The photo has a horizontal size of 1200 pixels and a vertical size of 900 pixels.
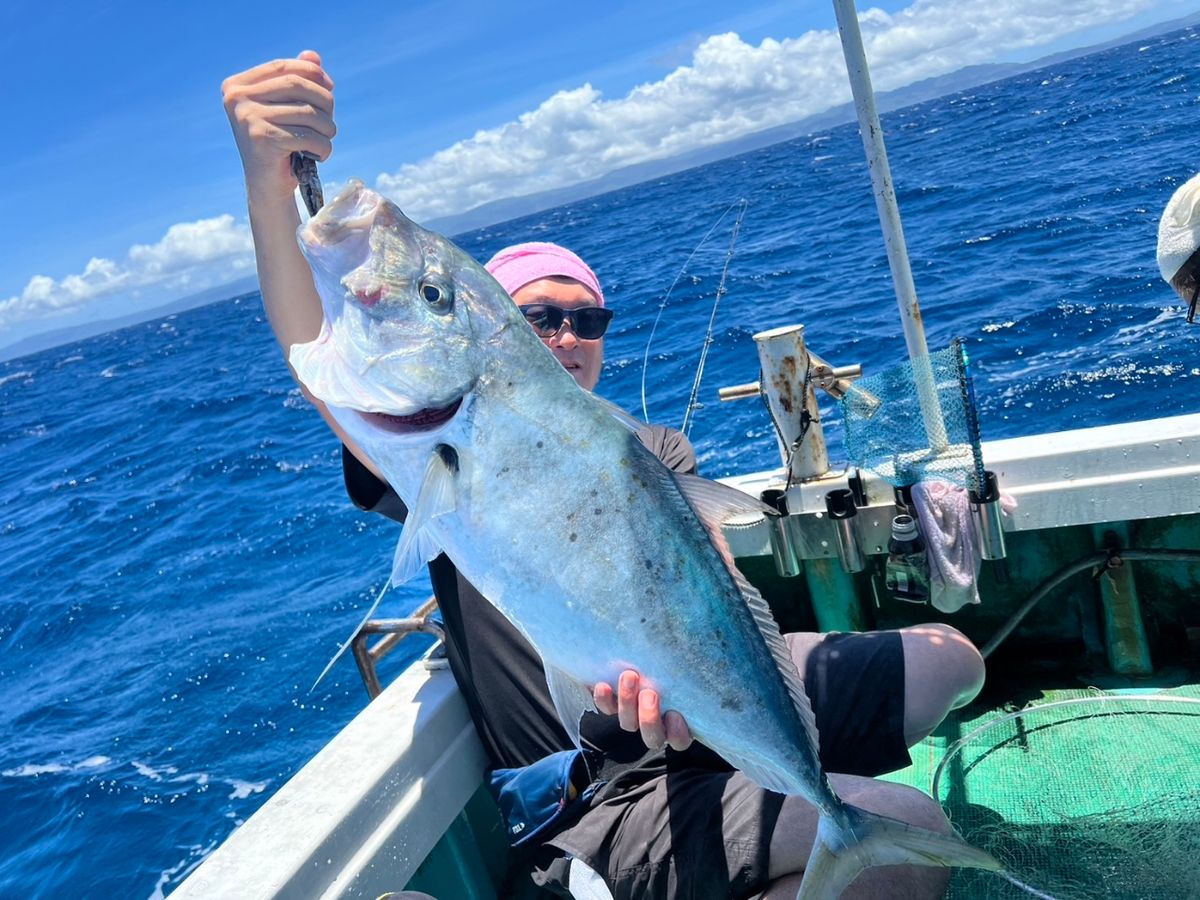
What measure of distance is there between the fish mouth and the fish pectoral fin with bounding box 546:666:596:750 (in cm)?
54

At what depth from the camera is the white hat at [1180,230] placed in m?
2.37

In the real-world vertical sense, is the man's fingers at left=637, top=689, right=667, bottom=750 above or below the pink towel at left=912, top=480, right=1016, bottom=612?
above

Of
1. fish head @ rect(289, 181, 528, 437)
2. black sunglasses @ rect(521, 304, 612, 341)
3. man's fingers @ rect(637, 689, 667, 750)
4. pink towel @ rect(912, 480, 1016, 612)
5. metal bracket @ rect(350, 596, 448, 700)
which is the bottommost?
pink towel @ rect(912, 480, 1016, 612)

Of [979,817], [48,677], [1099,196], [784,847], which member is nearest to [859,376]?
[979,817]

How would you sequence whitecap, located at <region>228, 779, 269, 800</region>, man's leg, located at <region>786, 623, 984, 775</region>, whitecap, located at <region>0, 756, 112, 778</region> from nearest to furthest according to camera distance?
1. man's leg, located at <region>786, 623, 984, 775</region>
2. whitecap, located at <region>228, 779, 269, 800</region>
3. whitecap, located at <region>0, 756, 112, 778</region>

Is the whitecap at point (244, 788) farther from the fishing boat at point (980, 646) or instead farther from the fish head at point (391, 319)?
the fish head at point (391, 319)

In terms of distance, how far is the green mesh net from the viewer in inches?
129

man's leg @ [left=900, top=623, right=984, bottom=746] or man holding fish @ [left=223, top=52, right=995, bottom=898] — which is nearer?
man holding fish @ [left=223, top=52, right=995, bottom=898]

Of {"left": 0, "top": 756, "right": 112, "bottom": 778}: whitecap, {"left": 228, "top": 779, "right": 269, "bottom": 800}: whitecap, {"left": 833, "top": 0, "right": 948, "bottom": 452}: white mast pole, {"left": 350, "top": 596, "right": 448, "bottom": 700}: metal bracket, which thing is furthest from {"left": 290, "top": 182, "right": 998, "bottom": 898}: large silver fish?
{"left": 0, "top": 756, "right": 112, "bottom": 778}: whitecap

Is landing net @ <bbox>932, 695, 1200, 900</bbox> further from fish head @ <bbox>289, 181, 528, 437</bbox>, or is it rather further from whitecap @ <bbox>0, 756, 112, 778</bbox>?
whitecap @ <bbox>0, 756, 112, 778</bbox>

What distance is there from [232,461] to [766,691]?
18687mm

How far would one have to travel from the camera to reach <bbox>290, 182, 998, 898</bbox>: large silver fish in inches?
64.9

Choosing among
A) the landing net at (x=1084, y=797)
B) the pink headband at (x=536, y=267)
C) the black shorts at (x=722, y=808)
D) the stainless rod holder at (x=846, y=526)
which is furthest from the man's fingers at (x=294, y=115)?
the landing net at (x=1084, y=797)

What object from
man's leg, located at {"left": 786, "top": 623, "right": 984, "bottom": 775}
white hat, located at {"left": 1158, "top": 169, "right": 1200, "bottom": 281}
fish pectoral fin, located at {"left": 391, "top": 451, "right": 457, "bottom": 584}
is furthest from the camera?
man's leg, located at {"left": 786, "top": 623, "right": 984, "bottom": 775}
